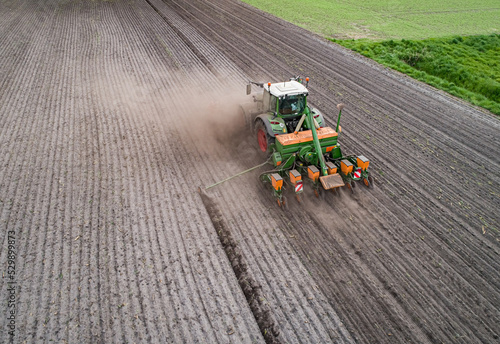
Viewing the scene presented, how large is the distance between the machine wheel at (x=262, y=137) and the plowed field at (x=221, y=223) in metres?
0.34

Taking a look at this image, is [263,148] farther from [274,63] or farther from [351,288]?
[274,63]

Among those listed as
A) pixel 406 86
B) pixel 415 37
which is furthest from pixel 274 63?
pixel 415 37

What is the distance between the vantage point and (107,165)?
8969 mm

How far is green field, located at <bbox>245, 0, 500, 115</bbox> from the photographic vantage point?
15492mm

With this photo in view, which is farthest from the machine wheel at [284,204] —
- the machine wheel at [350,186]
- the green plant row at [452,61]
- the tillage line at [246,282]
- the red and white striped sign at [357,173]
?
the green plant row at [452,61]

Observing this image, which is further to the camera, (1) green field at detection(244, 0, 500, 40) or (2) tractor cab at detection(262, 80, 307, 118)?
(1) green field at detection(244, 0, 500, 40)

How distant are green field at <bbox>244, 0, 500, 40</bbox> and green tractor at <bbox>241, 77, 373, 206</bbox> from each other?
15.4 meters

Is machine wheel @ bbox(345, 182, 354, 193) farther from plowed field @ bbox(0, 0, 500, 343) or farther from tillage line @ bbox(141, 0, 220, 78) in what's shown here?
tillage line @ bbox(141, 0, 220, 78)

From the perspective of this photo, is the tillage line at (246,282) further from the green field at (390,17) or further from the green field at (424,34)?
the green field at (390,17)

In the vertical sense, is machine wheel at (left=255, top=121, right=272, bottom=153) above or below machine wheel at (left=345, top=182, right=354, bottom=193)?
above

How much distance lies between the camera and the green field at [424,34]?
15492 mm

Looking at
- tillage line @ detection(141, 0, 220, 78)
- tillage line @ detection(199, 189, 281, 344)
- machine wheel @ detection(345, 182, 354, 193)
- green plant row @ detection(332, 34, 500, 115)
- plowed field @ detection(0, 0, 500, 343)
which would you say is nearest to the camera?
tillage line @ detection(199, 189, 281, 344)

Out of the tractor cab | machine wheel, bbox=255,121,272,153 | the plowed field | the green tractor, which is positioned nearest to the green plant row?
the plowed field

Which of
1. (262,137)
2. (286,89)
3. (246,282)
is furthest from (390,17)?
(246,282)
